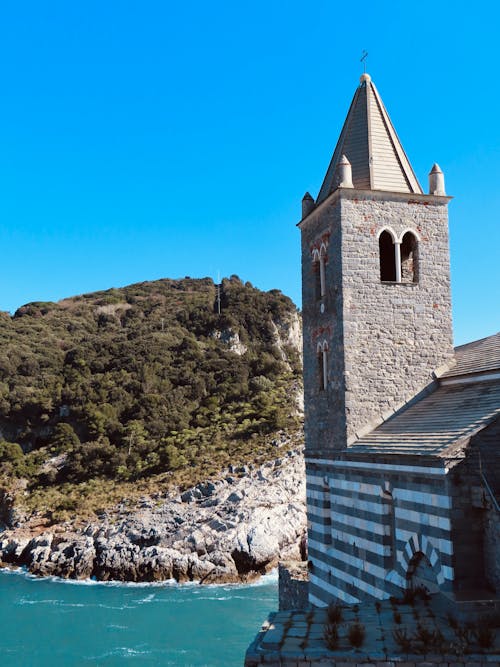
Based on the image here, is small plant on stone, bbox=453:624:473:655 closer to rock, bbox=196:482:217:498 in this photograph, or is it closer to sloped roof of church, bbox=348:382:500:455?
sloped roof of church, bbox=348:382:500:455

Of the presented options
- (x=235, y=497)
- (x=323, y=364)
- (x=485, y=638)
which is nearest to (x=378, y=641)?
(x=485, y=638)

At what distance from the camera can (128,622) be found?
1013 inches

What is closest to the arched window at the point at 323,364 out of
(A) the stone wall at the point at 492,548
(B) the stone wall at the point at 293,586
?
(B) the stone wall at the point at 293,586

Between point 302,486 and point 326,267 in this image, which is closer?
point 326,267

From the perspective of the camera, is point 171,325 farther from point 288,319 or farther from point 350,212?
point 350,212

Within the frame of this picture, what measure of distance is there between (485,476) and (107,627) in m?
19.6

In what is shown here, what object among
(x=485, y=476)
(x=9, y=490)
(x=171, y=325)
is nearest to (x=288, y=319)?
(x=171, y=325)

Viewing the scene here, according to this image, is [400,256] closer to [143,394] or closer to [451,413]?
[451,413]

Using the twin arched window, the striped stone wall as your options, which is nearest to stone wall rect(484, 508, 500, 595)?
the striped stone wall

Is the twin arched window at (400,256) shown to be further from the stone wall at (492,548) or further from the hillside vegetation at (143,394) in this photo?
the hillside vegetation at (143,394)

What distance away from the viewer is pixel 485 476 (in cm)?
1038

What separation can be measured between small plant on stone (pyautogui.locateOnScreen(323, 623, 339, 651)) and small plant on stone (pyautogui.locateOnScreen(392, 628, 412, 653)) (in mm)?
744

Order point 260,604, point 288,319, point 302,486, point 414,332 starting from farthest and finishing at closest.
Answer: point 288,319 < point 302,486 < point 260,604 < point 414,332

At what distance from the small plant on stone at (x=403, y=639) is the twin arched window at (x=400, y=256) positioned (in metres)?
Result: 9.44
